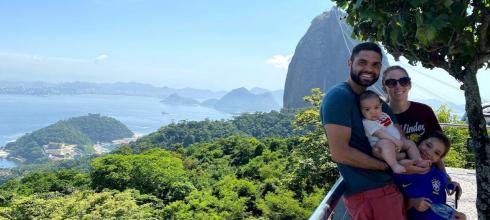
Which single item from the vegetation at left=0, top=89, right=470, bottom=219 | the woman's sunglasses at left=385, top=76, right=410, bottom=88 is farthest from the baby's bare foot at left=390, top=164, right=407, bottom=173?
the vegetation at left=0, top=89, right=470, bottom=219

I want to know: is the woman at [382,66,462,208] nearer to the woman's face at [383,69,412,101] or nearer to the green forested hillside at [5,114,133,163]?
the woman's face at [383,69,412,101]

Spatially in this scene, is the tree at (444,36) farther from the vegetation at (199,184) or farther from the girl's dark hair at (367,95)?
the vegetation at (199,184)

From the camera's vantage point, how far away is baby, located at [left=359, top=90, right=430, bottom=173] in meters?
1.94

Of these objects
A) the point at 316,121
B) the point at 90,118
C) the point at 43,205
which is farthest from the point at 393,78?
the point at 90,118

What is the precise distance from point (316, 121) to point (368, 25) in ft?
25.0

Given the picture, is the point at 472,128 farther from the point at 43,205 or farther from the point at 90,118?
the point at 90,118

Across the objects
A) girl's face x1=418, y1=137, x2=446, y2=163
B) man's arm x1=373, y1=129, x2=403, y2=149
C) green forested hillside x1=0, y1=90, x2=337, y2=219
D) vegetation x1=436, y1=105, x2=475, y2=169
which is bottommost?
green forested hillside x1=0, y1=90, x2=337, y2=219

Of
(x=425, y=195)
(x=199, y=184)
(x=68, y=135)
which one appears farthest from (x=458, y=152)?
(x=68, y=135)

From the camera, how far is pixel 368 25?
2953mm

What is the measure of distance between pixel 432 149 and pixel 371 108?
56cm

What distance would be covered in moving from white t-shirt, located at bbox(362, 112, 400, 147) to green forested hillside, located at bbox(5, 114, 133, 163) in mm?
125449

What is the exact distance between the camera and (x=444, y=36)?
2.36 metres

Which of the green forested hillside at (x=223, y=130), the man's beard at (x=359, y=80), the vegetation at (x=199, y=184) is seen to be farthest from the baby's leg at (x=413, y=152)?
the green forested hillside at (x=223, y=130)

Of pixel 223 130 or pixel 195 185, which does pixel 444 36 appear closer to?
pixel 195 185
